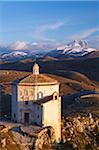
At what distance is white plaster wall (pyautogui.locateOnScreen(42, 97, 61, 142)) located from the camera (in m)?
22.9

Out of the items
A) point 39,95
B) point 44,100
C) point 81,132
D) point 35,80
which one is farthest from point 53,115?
point 81,132

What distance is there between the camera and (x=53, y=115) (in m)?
23.4

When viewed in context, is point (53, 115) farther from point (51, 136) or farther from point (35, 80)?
point (35, 80)

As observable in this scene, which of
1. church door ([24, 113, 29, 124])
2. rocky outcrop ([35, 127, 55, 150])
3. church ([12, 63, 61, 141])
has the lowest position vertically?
rocky outcrop ([35, 127, 55, 150])

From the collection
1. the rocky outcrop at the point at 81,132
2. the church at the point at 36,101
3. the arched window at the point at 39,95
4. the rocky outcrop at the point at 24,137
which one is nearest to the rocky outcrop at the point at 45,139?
the rocky outcrop at the point at 24,137

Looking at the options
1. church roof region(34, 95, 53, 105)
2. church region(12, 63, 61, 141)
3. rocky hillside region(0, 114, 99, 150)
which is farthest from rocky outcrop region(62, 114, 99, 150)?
church roof region(34, 95, 53, 105)

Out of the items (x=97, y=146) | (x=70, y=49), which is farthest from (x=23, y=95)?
(x=70, y=49)

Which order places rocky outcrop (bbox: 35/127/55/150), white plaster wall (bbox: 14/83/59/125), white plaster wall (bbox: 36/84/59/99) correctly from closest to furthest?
rocky outcrop (bbox: 35/127/55/150)
white plaster wall (bbox: 14/83/59/125)
white plaster wall (bbox: 36/84/59/99)

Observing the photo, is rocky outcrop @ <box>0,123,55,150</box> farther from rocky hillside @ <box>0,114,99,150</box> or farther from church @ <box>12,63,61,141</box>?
church @ <box>12,63,61,141</box>

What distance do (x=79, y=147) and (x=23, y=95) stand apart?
4186mm

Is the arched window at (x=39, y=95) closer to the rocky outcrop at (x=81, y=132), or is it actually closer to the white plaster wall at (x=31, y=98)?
the white plaster wall at (x=31, y=98)

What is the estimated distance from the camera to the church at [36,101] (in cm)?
2316

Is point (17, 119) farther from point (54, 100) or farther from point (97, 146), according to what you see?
point (97, 146)

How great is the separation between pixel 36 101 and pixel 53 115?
3.90 ft
